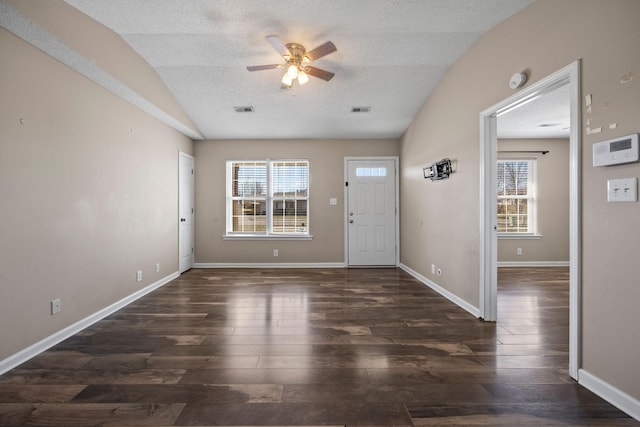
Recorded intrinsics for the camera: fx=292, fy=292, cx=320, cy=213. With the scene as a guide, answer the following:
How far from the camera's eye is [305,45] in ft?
10.1

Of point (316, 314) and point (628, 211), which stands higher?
point (628, 211)

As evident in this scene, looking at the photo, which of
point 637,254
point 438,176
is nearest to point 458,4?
point 438,176

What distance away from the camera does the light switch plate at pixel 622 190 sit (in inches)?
62.6

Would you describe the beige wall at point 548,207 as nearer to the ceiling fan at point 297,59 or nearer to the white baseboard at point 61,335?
the ceiling fan at point 297,59

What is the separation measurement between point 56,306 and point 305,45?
133 inches

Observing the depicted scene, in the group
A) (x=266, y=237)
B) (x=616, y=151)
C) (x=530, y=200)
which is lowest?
(x=266, y=237)

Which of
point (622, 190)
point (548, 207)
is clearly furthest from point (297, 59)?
point (548, 207)

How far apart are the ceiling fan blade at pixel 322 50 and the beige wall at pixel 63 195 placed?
2.24 meters

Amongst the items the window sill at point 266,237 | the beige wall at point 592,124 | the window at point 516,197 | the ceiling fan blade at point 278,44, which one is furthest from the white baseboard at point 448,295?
the ceiling fan blade at point 278,44

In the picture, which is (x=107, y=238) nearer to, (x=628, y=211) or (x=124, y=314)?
(x=124, y=314)

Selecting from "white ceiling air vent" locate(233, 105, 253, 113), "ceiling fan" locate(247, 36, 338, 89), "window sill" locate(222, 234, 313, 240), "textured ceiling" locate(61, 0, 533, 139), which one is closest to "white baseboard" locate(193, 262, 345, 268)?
"window sill" locate(222, 234, 313, 240)

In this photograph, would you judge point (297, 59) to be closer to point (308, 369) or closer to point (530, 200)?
point (308, 369)

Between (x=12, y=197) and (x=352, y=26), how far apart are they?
318cm

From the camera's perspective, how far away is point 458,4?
2.54m
